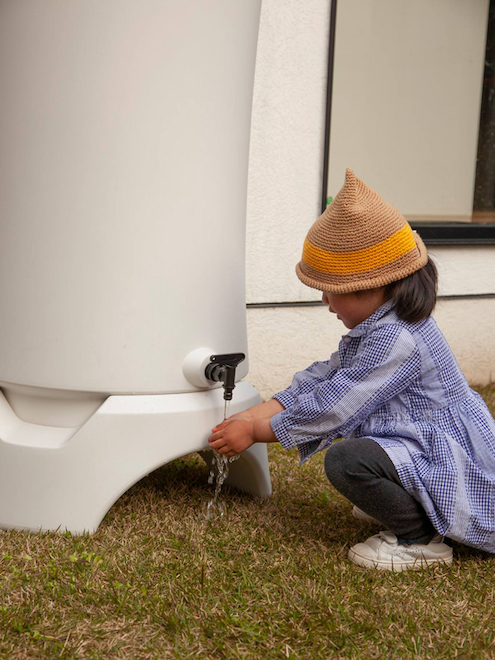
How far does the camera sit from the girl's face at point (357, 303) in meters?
1.83

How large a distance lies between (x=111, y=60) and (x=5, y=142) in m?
0.31

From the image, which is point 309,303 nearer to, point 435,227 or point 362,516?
point 435,227

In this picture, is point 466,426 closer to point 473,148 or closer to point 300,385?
point 300,385

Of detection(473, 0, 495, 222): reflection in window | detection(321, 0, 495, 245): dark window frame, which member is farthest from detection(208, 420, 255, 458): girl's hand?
detection(473, 0, 495, 222): reflection in window

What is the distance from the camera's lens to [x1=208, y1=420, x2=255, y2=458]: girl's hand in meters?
1.84

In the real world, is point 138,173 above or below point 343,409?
above

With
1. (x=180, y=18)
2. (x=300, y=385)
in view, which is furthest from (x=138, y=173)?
(x=300, y=385)

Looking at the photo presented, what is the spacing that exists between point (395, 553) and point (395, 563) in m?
0.02

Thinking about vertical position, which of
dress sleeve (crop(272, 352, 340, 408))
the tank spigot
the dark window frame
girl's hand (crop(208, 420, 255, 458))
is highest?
the dark window frame

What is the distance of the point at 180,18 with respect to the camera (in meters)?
1.76

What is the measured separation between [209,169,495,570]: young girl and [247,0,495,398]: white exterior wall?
148 centimetres

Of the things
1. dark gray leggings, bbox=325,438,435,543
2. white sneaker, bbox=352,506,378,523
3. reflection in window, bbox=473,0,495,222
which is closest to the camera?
dark gray leggings, bbox=325,438,435,543

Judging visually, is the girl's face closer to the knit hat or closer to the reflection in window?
the knit hat

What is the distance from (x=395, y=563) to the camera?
68.8 inches
